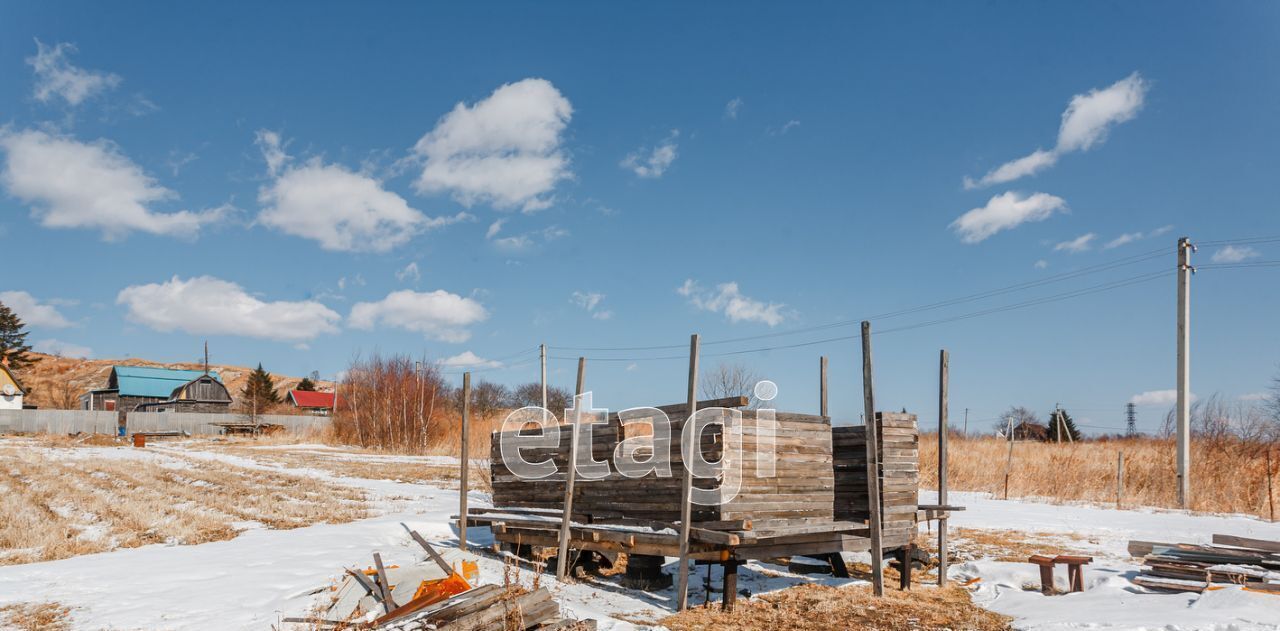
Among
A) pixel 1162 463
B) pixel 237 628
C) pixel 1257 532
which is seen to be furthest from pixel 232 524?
pixel 1162 463

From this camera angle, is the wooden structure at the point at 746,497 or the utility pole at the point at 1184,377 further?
the utility pole at the point at 1184,377

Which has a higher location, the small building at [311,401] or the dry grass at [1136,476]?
the dry grass at [1136,476]

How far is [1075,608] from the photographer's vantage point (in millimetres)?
8398

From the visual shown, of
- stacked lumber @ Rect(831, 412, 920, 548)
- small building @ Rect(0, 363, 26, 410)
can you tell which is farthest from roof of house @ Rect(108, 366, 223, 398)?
stacked lumber @ Rect(831, 412, 920, 548)

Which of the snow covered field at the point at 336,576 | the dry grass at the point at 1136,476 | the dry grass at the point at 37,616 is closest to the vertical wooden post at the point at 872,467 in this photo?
the snow covered field at the point at 336,576

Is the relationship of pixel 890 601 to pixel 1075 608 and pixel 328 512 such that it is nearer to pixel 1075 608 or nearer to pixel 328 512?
pixel 1075 608

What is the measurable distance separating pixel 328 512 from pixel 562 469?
21.4 feet

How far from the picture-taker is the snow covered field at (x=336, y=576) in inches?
293

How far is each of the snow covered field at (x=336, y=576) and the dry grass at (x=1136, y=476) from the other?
633 cm

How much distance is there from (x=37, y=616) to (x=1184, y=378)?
24440 millimetres

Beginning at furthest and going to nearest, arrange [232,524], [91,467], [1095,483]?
[91,467]
[1095,483]
[232,524]

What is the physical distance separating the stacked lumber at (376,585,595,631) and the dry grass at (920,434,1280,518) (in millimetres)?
17656

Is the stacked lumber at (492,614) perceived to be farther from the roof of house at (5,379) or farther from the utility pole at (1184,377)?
the roof of house at (5,379)

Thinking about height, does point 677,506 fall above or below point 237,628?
above
